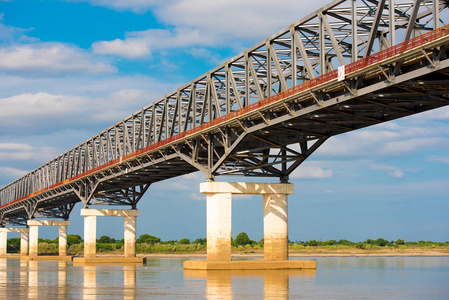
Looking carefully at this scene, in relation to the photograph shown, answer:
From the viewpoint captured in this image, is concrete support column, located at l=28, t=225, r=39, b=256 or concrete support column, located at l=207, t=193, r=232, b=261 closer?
concrete support column, located at l=207, t=193, r=232, b=261

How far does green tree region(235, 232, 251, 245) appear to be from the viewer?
178 meters

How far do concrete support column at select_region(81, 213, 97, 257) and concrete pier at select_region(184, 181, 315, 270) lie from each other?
129ft

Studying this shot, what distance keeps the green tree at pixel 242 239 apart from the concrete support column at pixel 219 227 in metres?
122

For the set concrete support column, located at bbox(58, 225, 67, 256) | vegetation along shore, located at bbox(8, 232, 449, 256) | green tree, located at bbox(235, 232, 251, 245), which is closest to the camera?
concrete support column, located at bbox(58, 225, 67, 256)

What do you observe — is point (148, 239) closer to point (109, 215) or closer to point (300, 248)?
point (300, 248)

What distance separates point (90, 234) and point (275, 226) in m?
45.1

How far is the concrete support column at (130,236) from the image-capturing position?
92250 millimetres

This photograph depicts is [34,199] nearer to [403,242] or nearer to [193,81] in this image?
[193,81]

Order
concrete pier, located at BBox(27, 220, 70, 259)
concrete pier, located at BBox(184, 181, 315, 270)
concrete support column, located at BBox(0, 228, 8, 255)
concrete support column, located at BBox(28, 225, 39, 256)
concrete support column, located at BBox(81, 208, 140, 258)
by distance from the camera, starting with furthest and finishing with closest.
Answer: concrete support column, located at BBox(0, 228, 8, 255), concrete support column, located at BBox(28, 225, 39, 256), concrete pier, located at BBox(27, 220, 70, 259), concrete support column, located at BBox(81, 208, 140, 258), concrete pier, located at BBox(184, 181, 315, 270)

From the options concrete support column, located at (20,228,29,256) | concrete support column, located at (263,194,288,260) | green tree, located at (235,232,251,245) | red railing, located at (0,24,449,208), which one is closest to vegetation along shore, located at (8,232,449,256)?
green tree, located at (235,232,251,245)

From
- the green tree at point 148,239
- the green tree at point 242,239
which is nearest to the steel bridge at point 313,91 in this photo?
the green tree at point 242,239

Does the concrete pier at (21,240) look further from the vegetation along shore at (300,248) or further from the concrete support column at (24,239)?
the vegetation along shore at (300,248)

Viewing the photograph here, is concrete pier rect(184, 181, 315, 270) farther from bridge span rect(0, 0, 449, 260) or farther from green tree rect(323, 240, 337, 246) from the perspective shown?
green tree rect(323, 240, 337, 246)

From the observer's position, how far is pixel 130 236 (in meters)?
92.9
